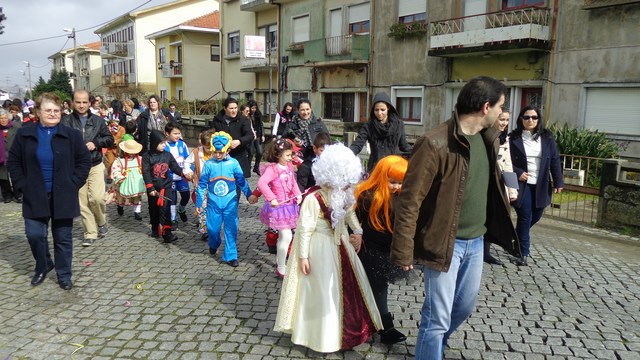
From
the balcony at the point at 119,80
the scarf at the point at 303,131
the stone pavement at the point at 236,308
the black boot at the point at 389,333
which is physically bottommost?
the stone pavement at the point at 236,308

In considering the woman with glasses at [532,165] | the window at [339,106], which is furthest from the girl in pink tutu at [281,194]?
the window at [339,106]

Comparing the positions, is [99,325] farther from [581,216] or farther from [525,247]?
[581,216]

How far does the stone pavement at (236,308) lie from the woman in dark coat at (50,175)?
0.52 m

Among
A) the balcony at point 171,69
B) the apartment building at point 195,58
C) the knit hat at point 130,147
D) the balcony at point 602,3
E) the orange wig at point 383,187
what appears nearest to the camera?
the orange wig at point 383,187

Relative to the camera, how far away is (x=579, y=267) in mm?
5977

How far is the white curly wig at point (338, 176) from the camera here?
145 inches

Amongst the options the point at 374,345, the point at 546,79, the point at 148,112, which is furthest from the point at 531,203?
the point at 546,79

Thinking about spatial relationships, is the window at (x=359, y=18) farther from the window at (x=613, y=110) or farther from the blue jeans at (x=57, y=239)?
the blue jeans at (x=57, y=239)

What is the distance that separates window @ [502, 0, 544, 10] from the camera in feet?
48.7

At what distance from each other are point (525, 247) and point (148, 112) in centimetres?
652

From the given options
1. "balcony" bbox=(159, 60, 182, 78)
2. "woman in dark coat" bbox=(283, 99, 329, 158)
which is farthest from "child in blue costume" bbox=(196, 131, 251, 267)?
"balcony" bbox=(159, 60, 182, 78)

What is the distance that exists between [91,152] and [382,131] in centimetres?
381

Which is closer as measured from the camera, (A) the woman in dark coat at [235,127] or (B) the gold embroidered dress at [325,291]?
(B) the gold embroidered dress at [325,291]

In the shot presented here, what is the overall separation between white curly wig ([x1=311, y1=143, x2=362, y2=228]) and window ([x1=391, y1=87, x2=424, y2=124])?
15.5 m
